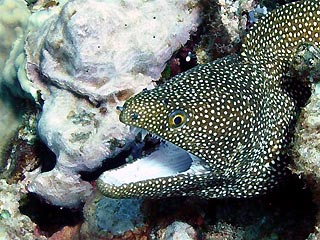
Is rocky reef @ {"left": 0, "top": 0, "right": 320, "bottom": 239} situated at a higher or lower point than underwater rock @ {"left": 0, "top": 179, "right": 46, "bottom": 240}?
higher

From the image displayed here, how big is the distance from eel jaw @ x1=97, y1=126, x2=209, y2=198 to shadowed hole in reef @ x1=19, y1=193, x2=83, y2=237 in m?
2.46

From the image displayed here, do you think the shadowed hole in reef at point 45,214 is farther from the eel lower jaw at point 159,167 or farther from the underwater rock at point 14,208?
the eel lower jaw at point 159,167

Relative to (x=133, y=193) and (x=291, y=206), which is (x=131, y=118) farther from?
(x=291, y=206)

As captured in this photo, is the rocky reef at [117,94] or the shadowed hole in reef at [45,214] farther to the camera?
the shadowed hole in reef at [45,214]

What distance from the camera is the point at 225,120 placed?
3443 mm

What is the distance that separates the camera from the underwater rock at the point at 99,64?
457 cm

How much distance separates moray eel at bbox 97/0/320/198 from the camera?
3.32 metres

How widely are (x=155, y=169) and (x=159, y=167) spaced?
0.04 metres

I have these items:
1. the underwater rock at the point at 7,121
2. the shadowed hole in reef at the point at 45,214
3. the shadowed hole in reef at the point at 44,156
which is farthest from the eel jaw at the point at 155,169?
the underwater rock at the point at 7,121

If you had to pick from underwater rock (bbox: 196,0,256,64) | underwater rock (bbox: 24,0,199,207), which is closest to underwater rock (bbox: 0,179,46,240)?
underwater rock (bbox: 24,0,199,207)

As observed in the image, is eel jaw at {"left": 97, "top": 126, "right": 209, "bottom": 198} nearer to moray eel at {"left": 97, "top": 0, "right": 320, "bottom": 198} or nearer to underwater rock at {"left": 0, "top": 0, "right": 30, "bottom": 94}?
moray eel at {"left": 97, "top": 0, "right": 320, "bottom": 198}

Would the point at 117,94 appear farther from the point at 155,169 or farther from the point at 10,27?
the point at 10,27

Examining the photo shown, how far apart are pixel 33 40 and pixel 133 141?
75.5 inches

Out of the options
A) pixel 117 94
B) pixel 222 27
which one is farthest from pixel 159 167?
pixel 222 27
